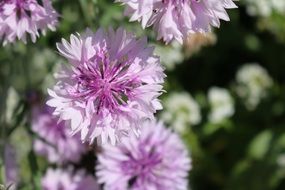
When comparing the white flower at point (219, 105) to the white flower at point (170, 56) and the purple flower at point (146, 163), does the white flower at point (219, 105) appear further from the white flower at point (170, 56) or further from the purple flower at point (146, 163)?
the purple flower at point (146, 163)

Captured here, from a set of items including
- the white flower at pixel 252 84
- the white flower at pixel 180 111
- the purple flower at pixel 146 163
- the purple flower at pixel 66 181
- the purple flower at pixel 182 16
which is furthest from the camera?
the white flower at pixel 252 84

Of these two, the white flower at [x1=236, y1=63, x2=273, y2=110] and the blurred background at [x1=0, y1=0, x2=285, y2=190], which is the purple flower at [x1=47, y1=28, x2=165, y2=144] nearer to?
the blurred background at [x1=0, y1=0, x2=285, y2=190]

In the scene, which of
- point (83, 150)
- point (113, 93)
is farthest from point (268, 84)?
point (113, 93)

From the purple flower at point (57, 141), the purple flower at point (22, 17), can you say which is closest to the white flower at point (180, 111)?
the purple flower at point (57, 141)

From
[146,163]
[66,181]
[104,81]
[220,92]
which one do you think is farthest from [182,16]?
[220,92]

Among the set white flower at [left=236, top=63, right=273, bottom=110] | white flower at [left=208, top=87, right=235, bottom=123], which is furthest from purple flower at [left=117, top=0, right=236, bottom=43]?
white flower at [left=236, top=63, right=273, bottom=110]

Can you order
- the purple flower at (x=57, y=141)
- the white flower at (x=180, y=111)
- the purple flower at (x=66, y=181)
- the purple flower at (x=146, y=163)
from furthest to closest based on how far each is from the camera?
the white flower at (x=180, y=111), the purple flower at (x=57, y=141), the purple flower at (x=66, y=181), the purple flower at (x=146, y=163)

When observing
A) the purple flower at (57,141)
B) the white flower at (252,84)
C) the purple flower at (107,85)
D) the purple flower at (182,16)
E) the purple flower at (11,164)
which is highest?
the white flower at (252,84)
